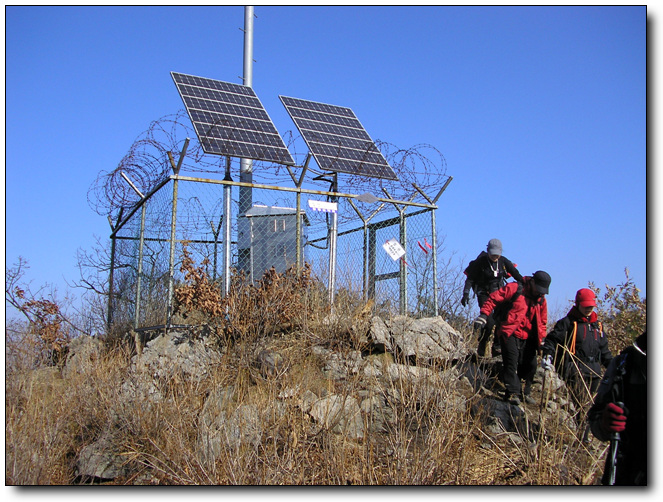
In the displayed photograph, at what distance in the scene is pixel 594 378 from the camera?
640 cm

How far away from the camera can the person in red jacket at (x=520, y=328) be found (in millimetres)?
6562

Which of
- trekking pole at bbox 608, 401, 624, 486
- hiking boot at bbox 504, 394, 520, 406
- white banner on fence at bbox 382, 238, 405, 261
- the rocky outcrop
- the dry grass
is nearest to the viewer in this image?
trekking pole at bbox 608, 401, 624, 486

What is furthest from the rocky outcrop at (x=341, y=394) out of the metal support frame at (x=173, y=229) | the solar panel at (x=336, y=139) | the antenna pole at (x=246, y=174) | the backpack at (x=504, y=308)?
the solar panel at (x=336, y=139)

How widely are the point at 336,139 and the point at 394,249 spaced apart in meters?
2.23

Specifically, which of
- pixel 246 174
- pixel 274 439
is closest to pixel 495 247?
pixel 246 174

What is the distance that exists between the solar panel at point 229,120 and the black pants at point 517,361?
402 centimetres

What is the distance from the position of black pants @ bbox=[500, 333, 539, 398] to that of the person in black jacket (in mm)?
999

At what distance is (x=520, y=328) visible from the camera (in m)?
6.73

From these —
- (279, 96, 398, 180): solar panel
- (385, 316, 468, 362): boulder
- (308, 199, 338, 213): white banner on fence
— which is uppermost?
(279, 96, 398, 180): solar panel

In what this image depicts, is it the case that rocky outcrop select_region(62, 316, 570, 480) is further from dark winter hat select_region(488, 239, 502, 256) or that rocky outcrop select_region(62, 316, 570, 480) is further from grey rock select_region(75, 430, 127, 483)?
dark winter hat select_region(488, 239, 502, 256)

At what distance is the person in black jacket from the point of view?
26.3 ft

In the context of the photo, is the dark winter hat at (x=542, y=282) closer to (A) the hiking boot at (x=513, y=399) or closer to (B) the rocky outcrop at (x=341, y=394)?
(B) the rocky outcrop at (x=341, y=394)

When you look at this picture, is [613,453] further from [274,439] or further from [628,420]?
[274,439]

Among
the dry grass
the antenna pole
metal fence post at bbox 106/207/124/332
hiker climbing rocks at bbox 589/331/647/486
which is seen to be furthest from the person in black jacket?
metal fence post at bbox 106/207/124/332
